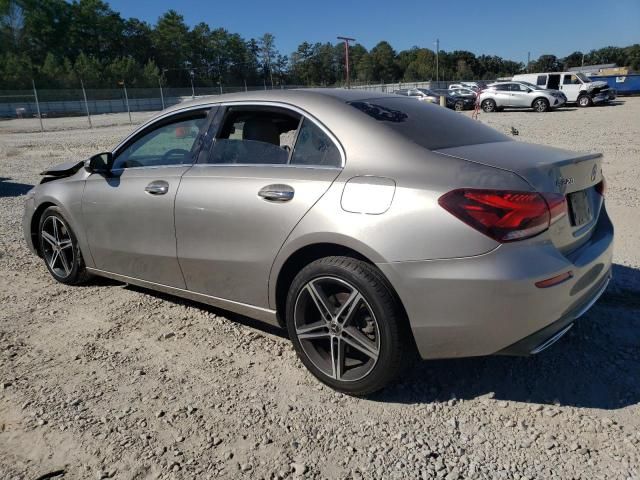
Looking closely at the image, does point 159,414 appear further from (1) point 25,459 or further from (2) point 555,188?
(2) point 555,188

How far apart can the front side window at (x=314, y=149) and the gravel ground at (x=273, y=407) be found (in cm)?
128

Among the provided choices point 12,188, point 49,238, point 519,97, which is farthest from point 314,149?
point 519,97

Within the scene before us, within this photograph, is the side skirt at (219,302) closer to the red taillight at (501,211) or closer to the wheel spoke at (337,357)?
Result: the wheel spoke at (337,357)

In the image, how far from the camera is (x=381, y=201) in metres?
2.54

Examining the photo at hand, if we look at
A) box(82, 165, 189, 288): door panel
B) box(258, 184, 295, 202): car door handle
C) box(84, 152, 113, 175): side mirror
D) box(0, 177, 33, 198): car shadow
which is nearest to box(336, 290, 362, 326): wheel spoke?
box(258, 184, 295, 202): car door handle

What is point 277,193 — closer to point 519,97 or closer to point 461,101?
point 519,97

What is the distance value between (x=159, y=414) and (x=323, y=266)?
47.0 inches

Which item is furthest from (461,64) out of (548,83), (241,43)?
(548,83)

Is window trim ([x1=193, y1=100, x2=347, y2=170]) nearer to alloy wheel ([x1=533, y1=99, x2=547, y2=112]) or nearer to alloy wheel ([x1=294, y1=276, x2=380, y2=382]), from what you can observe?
alloy wheel ([x1=294, y1=276, x2=380, y2=382])

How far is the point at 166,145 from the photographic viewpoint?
12.9 ft

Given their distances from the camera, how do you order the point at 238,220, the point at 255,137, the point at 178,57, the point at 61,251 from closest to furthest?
1. the point at 238,220
2. the point at 255,137
3. the point at 61,251
4. the point at 178,57

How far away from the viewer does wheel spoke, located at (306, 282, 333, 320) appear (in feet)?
9.21

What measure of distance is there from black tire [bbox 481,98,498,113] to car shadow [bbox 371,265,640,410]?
91.9 ft

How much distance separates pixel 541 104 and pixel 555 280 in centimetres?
2868
